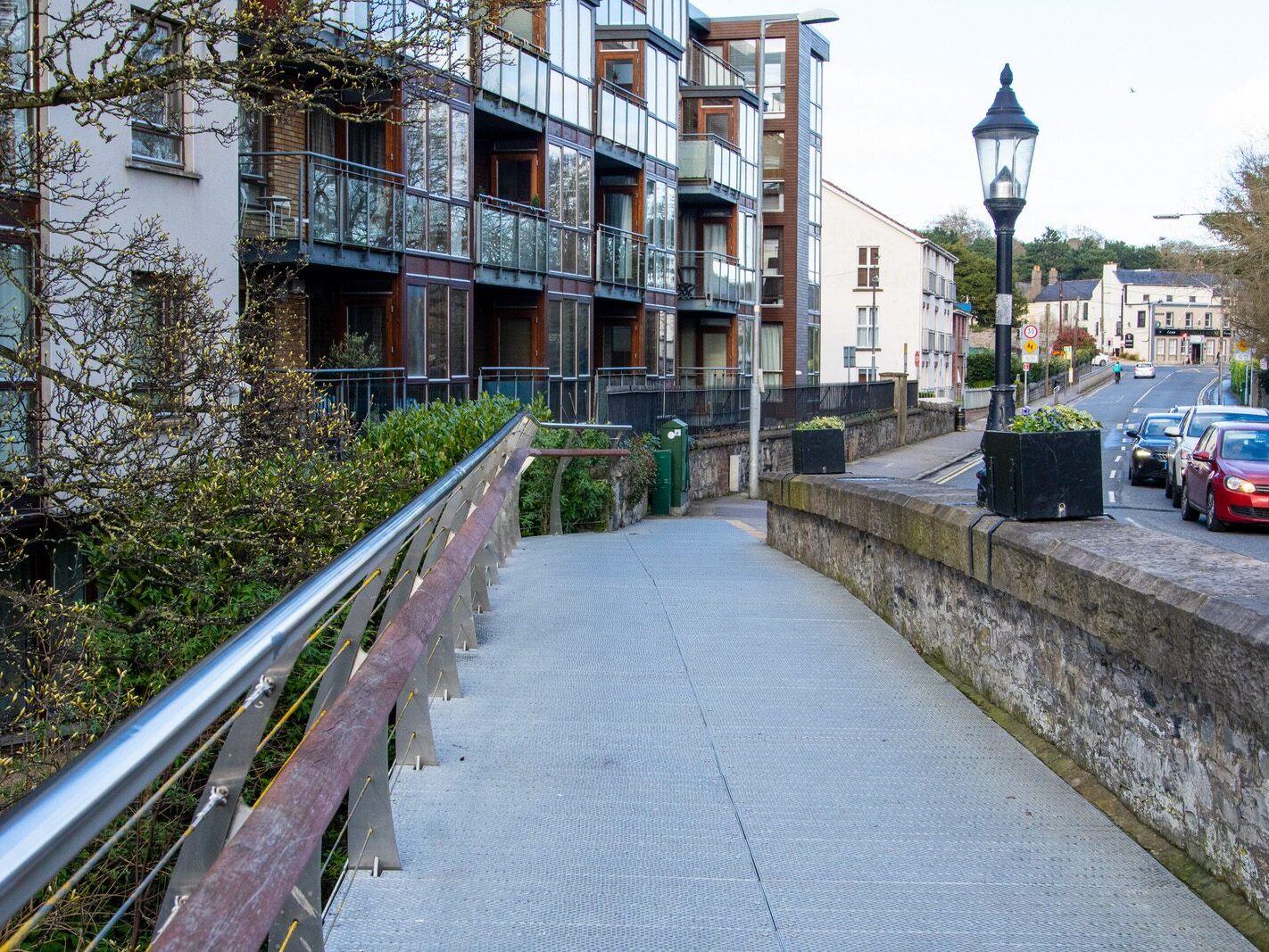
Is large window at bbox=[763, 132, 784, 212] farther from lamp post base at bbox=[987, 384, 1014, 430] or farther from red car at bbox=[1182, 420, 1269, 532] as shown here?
lamp post base at bbox=[987, 384, 1014, 430]

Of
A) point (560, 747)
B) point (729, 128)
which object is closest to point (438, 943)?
point (560, 747)

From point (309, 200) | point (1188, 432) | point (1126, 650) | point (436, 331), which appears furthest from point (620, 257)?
point (1126, 650)

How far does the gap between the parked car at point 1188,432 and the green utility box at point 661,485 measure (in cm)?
914

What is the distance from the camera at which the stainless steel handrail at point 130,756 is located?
64.1 inches

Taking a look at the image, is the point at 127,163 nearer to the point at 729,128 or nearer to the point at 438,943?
the point at 438,943

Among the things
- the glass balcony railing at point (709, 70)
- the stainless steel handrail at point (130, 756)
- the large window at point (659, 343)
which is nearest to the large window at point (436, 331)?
the large window at point (659, 343)

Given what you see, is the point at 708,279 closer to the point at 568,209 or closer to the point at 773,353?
the point at 773,353

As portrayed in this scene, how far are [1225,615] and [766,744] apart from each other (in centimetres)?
252

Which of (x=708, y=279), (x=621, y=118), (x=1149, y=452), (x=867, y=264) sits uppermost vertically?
(x=621, y=118)

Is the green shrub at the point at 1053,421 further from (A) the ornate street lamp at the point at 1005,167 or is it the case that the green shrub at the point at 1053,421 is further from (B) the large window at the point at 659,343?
(B) the large window at the point at 659,343

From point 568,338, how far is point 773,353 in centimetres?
2280

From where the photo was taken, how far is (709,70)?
49.2 m

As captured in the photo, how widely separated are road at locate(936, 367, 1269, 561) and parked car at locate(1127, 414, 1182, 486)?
30cm

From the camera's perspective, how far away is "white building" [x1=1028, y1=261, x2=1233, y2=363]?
160875 mm
